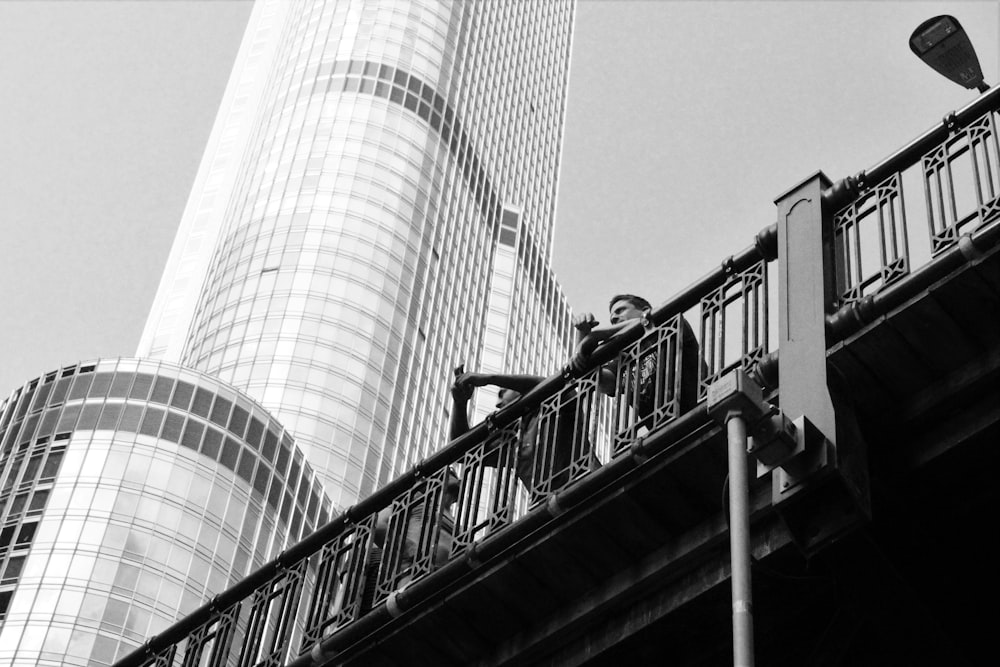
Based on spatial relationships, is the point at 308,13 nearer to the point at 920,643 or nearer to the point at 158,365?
the point at 158,365

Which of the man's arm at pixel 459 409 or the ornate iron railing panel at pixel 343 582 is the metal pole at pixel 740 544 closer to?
the ornate iron railing panel at pixel 343 582

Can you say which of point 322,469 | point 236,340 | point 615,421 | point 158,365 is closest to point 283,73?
point 236,340

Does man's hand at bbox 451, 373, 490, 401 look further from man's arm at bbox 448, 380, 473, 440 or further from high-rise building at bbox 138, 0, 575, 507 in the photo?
high-rise building at bbox 138, 0, 575, 507

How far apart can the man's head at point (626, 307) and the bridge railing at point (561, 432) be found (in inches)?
37.5

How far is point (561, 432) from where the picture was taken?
12.0 metres

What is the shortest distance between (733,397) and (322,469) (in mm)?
84010

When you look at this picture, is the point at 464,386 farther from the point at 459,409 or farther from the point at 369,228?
the point at 369,228

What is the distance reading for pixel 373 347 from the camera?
329ft

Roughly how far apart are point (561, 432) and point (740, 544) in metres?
3.51

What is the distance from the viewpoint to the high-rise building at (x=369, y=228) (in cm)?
9788

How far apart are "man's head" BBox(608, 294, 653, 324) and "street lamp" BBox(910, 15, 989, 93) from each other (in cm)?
294

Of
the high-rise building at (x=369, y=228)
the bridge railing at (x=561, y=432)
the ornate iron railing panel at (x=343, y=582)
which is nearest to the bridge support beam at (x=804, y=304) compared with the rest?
the bridge railing at (x=561, y=432)

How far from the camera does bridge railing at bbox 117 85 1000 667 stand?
35.0ft

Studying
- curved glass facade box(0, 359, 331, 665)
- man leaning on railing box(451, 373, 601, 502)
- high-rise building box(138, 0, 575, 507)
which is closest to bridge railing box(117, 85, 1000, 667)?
man leaning on railing box(451, 373, 601, 502)
